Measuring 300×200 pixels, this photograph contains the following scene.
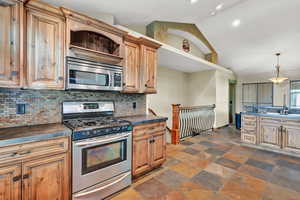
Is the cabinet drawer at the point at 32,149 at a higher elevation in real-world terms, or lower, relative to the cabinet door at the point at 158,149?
higher

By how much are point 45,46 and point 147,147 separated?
2061 mm

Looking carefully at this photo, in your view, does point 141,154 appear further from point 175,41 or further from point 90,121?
point 175,41

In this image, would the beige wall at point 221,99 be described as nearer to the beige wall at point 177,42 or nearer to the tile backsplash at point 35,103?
the beige wall at point 177,42

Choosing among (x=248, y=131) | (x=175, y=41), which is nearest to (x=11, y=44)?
(x=175, y=41)

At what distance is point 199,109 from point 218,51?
103 inches

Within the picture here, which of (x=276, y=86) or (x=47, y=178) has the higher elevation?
(x=276, y=86)

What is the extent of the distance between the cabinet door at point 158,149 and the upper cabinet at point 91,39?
Result: 1.48 metres

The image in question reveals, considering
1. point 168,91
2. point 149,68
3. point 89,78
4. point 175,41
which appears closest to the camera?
point 89,78

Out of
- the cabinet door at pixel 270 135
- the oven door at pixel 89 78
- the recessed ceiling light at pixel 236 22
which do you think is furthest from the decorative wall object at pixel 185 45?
the oven door at pixel 89 78

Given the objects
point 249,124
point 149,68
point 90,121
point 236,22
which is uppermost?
point 236,22

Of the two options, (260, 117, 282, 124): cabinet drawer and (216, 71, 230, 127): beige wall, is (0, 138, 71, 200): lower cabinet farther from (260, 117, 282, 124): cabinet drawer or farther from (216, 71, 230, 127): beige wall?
(216, 71, 230, 127): beige wall

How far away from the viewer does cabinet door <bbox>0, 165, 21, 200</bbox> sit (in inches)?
50.6

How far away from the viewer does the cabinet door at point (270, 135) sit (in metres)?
3.57

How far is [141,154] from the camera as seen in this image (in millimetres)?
2336
